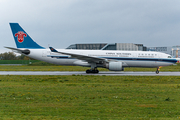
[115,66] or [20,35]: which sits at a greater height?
[20,35]

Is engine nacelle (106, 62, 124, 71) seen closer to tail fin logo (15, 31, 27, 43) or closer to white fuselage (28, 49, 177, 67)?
white fuselage (28, 49, 177, 67)

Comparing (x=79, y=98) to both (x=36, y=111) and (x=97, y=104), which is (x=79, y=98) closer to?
(x=97, y=104)

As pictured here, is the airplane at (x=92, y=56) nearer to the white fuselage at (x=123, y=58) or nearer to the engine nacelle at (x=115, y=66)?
the white fuselage at (x=123, y=58)

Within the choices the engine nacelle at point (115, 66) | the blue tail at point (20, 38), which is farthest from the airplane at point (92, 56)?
the engine nacelle at point (115, 66)

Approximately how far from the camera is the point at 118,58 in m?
25.9

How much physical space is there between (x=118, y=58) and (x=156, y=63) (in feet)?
16.0

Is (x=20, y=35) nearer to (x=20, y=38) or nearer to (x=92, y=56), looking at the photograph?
(x=20, y=38)

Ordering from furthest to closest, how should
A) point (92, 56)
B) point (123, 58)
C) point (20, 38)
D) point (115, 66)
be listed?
1. point (20, 38)
2. point (92, 56)
3. point (123, 58)
4. point (115, 66)

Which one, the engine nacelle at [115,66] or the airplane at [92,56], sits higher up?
the airplane at [92,56]

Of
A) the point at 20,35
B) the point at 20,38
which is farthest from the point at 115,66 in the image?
the point at 20,35

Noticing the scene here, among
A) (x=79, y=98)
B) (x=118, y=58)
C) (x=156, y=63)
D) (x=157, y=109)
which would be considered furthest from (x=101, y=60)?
(x=157, y=109)

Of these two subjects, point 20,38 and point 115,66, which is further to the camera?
point 20,38

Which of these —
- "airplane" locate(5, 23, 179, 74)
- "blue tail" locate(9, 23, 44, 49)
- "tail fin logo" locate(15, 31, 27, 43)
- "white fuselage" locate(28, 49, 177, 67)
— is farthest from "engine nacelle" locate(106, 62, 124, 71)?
"tail fin logo" locate(15, 31, 27, 43)

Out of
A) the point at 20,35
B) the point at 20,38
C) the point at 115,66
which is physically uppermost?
the point at 20,35
